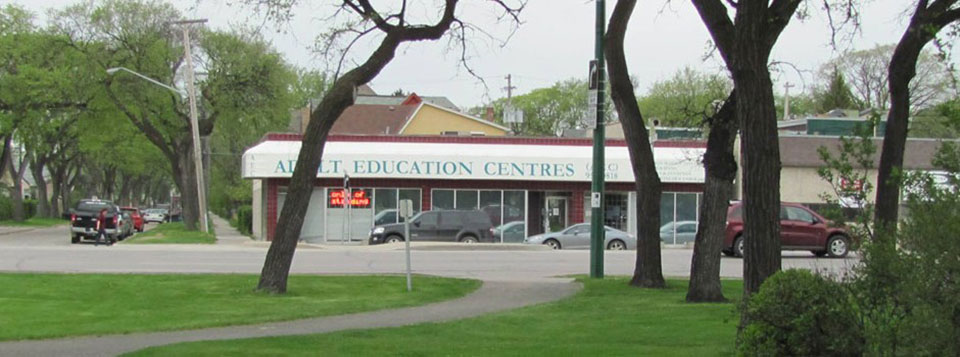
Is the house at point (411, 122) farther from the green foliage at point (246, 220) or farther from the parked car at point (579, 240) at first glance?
the parked car at point (579, 240)

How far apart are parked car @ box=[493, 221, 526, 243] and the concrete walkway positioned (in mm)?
22500

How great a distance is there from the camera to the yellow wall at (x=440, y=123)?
211ft

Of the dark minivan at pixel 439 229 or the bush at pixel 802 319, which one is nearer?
the bush at pixel 802 319

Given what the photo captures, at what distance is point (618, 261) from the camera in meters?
27.9

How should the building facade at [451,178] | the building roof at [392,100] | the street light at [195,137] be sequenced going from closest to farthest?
the building facade at [451,178], the street light at [195,137], the building roof at [392,100]

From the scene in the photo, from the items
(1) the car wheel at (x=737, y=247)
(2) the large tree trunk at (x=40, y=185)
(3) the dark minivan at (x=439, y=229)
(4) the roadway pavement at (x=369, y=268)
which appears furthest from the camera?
(2) the large tree trunk at (x=40, y=185)

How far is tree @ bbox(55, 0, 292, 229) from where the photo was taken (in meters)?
49.4

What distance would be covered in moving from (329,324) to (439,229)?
80.4 feet

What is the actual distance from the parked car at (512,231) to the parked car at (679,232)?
218 inches

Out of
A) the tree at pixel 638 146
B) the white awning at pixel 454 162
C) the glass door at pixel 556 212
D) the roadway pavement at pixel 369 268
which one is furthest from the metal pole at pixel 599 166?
the glass door at pixel 556 212

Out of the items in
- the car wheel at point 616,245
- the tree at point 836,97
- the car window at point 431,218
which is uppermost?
the tree at point 836,97

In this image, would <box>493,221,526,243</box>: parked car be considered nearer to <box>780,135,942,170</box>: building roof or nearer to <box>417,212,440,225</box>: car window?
<box>417,212,440,225</box>: car window

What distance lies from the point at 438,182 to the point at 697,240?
27620 mm

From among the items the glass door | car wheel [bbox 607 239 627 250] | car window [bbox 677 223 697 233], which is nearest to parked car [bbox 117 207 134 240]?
the glass door
